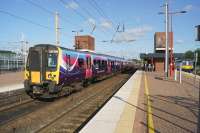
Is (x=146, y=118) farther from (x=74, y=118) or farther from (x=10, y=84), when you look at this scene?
(x=10, y=84)

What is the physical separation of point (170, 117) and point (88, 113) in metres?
3.70

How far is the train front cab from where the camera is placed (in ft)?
50.3

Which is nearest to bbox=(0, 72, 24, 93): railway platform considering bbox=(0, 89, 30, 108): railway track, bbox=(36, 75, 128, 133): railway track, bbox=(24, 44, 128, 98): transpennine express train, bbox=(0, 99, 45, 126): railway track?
bbox=(0, 89, 30, 108): railway track

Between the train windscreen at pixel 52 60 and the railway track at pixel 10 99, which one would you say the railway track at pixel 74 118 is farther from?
the railway track at pixel 10 99

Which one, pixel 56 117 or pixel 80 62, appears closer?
pixel 56 117

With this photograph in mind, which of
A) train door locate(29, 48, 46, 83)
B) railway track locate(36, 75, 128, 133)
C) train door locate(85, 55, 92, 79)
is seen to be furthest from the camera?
train door locate(85, 55, 92, 79)

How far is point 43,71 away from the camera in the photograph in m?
15.5

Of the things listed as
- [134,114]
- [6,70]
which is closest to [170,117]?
[134,114]

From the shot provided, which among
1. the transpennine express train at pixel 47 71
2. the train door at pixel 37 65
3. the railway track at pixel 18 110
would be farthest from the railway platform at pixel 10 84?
the railway track at pixel 18 110

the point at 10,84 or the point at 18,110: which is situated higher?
the point at 10,84

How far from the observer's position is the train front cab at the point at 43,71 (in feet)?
50.3

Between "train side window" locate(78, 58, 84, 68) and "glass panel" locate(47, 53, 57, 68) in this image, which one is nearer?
"glass panel" locate(47, 53, 57, 68)

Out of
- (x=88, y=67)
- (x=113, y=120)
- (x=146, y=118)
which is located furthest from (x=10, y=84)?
(x=146, y=118)

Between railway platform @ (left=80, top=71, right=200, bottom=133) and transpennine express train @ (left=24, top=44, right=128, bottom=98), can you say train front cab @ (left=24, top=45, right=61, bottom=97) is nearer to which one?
transpennine express train @ (left=24, top=44, right=128, bottom=98)
